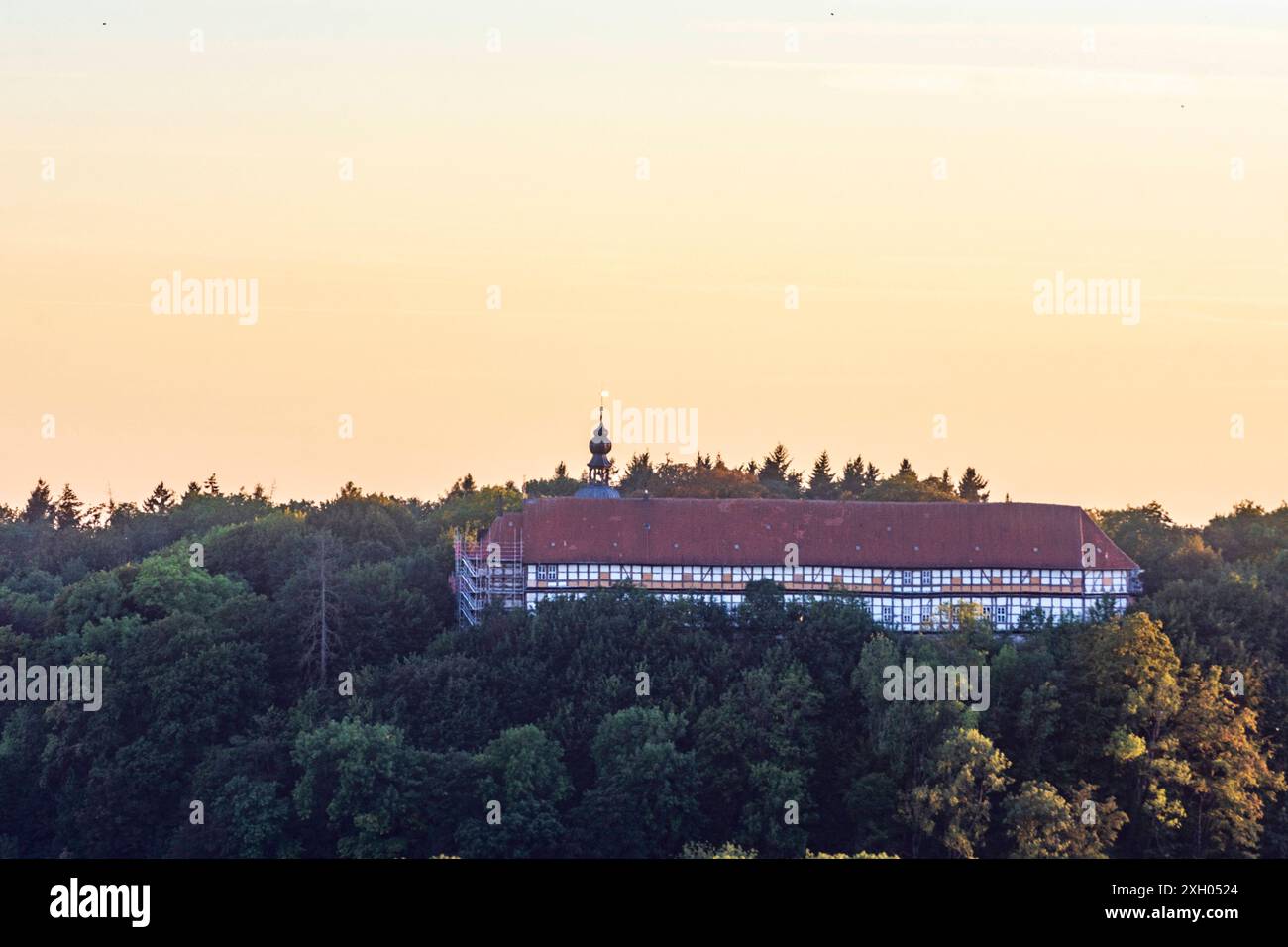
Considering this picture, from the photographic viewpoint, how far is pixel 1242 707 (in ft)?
231

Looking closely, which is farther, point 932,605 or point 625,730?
point 932,605

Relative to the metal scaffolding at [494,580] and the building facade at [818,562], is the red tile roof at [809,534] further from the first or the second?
the metal scaffolding at [494,580]

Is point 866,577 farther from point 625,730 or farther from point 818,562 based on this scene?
point 625,730

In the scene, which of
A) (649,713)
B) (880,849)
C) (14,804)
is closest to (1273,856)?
(880,849)

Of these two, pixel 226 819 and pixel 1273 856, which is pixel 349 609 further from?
pixel 1273 856

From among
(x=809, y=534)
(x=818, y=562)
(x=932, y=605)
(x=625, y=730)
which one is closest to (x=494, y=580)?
(x=625, y=730)

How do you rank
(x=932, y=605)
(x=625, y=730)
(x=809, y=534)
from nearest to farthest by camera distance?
(x=625, y=730) → (x=932, y=605) → (x=809, y=534)

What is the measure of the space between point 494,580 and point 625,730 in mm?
10105

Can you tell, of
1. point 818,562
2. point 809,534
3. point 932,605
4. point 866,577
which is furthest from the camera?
point 809,534

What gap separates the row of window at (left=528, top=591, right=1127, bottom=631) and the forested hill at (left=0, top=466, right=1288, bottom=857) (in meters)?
1.98

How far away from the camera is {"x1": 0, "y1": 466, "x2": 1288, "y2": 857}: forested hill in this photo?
66.1 m

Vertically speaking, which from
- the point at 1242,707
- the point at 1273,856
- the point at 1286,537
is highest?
the point at 1286,537

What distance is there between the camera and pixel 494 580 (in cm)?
7638
